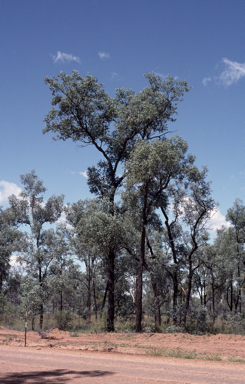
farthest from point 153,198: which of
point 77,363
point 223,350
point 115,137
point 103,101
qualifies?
point 77,363

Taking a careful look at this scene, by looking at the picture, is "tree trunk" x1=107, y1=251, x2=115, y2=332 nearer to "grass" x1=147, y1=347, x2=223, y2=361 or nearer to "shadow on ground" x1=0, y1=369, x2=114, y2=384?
"grass" x1=147, y1=347, x2=223, y2=361

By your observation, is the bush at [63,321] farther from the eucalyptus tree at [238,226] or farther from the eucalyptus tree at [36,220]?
the eucalyptus tree at [238,226]

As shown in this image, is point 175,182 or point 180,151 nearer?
point 180,151

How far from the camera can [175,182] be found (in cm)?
2534

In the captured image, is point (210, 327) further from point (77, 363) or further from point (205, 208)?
point (77, 363)

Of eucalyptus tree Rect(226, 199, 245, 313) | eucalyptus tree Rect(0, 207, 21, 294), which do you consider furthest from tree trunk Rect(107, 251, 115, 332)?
eucalyptus tree Rect(226, 199, 245, 313)

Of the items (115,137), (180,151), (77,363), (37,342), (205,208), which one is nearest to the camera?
(77,363)

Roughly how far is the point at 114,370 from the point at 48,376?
2.06 m

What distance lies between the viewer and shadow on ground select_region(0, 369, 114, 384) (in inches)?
315

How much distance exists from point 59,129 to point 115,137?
465 centimetres

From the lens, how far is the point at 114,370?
31.3 feet

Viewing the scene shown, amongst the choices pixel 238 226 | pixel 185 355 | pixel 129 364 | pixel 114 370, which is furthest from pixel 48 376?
pixel 238 226

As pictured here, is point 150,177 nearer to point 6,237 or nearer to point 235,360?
point 235,360

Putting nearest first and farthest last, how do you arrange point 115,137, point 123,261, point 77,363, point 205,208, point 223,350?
point 77,363 → point 223,350 → point 205,208 → point 115,137 → point 123,261
